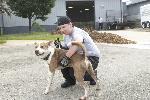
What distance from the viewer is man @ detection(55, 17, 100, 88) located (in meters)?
7.34

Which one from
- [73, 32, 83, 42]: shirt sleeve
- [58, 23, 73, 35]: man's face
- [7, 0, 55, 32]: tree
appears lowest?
[73, 32, 83, 42]: shirt sleeve

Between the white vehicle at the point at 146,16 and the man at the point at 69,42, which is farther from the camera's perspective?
the white vehicle at the point at 146,16

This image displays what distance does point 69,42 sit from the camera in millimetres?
7734

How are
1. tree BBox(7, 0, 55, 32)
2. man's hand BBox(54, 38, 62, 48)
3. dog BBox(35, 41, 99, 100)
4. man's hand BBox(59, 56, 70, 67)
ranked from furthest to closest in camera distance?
1. tree BBox(7, 0, 55, 32)
2. man's hand BBox(54, 38, 62, 48)
3. man's hand BBox(59, 56, 70, 67)
4. dog BBox(35, 41, 99, 100)

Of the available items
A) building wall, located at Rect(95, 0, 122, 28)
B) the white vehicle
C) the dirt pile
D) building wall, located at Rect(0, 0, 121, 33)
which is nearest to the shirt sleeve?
the dirt pile

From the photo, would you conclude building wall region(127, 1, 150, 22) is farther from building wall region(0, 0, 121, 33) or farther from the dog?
the dog

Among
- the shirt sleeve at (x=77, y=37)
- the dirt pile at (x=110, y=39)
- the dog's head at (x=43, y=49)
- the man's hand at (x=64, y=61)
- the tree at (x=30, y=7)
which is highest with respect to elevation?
the tree at (x=30, y=7)

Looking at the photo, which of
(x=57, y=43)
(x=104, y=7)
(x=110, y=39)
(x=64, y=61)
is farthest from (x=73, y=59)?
(x=104, y=7)

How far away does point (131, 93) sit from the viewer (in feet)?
25.7

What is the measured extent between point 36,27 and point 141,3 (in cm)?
2208

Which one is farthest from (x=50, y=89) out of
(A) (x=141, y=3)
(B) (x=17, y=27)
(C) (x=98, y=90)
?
(A) (x=141, y=3)

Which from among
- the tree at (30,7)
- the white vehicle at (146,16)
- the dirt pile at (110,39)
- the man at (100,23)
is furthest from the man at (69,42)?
the man at (100,23)

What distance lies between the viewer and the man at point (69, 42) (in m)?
7.34

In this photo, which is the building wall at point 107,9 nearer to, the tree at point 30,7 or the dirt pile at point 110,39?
the tree at point 30,7
